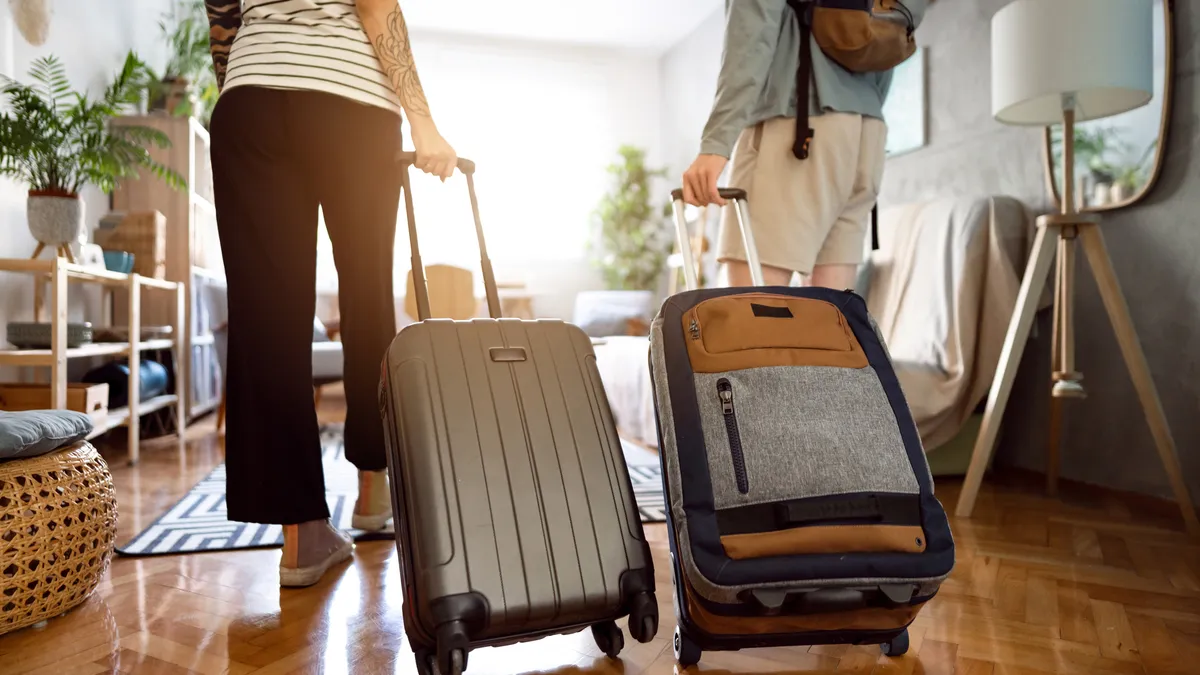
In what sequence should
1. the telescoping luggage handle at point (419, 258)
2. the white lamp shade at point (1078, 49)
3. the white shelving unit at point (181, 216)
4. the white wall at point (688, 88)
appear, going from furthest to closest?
1. the white wall at point (688, 88)
2. the white shelving unit at point (181, 216)
3. the white lamp shade at point (1078, 49)
4. the telescoping luggage handle at point (419, 258)

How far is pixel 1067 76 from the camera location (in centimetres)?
182

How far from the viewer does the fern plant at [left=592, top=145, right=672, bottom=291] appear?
617 centimetres

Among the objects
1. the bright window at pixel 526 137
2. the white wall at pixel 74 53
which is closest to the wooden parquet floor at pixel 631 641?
the white wall at pixel 74 53

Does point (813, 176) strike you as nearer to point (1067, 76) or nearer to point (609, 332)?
point (1067, 76)

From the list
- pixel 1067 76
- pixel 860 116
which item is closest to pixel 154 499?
pixel 860 116

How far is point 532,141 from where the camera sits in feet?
21.1

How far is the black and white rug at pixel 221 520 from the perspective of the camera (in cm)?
169

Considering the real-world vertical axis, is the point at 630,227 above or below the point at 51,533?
above

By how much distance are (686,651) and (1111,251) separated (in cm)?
191

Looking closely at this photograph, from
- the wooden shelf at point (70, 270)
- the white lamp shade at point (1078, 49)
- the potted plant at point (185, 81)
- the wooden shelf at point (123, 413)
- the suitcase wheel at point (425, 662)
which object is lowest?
the suitcase wheel at point (425, 662)

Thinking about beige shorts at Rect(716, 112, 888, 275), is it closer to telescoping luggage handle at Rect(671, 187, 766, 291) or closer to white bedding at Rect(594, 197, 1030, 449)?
telescoping luggage handle at Rect(671, 187, 766, 291)

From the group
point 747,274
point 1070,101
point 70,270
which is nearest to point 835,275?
point 747,274

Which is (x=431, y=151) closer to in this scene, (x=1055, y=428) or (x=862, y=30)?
(x=862, y=30)

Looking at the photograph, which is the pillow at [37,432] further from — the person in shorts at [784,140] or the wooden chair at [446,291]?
the wooden chair at [446,291]
